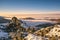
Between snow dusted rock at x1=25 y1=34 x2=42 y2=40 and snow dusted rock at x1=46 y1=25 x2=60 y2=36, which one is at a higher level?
snow dusted rock at x1=46 y1=25 x2=60 y2=36

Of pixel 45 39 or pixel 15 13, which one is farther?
pixel 15 13

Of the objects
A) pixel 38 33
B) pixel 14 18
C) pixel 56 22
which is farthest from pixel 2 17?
pixel 56 22

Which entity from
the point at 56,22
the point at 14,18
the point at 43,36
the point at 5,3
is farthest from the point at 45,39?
the point at 5,3

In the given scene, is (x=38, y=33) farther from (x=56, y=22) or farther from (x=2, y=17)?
(x=2, y=17)

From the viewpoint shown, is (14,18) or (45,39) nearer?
(45,39)

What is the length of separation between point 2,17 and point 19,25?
0.43m

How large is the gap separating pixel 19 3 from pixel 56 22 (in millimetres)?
899

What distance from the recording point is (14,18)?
4270mm

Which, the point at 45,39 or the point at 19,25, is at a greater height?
the point at 19,25

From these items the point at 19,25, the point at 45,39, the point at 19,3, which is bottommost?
the point at 45,39

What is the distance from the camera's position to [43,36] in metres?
4.05

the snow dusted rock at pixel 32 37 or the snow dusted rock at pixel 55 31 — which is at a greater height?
the snow dusted rock at pixel 55 31

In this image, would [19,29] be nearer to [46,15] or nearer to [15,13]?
[15,13]

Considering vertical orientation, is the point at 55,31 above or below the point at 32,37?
above
